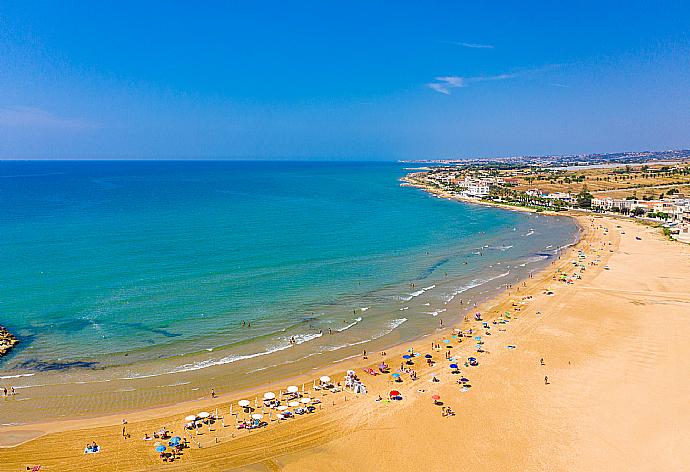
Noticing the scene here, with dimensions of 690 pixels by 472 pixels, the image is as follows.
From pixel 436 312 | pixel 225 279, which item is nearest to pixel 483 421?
pixel 436 312

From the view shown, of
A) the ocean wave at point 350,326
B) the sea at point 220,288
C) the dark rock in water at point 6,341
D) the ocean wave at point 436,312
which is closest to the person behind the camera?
the sea at point 220,288

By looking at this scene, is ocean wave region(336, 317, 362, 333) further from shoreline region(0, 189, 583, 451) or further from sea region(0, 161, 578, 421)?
shoreline region(0, 189, 583, 451)

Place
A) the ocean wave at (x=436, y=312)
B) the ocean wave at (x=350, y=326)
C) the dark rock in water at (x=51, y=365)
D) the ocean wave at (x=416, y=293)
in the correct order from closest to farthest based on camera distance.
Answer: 1. the dark rock in water at (x=51, y=365)
2. the ocean wave at (x=350, y=326)
3. the ocean wave at (x=436, y=312)
4. the ocean wave at (x=416, y=293)

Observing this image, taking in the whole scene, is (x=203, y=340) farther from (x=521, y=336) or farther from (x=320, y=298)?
(x=521, y=336)

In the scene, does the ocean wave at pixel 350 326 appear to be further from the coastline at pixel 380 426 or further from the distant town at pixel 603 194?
the distant town at pixel 603 194

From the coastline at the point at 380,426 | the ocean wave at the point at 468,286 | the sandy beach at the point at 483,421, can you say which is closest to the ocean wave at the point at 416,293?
the ocean wave at the point at 468,286

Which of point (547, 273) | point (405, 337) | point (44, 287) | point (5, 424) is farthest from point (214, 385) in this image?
point (547, 273)
